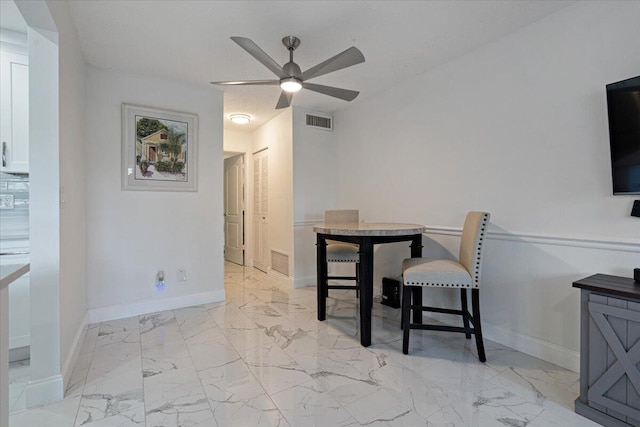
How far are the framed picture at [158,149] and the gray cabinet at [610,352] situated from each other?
3362 mm

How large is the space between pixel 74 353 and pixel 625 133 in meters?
3.71

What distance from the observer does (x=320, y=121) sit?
4.25m

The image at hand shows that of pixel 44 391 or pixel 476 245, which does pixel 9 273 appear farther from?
pixel 476 245

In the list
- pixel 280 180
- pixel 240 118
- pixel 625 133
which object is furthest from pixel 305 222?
pixel 625 133

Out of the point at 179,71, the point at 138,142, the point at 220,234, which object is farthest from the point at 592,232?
the point at 138,142

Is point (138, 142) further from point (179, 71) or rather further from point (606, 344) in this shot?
point (606, 344)

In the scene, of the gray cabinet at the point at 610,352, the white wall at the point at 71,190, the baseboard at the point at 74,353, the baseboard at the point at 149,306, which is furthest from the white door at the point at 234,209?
the gray cabinet at the point at 610,352

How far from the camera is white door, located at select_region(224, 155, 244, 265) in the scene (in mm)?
5594

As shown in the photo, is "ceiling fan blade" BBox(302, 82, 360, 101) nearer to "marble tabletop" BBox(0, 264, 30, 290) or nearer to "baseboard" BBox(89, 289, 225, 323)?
"marble tabletop" BBox(0, 264, 30, 290)

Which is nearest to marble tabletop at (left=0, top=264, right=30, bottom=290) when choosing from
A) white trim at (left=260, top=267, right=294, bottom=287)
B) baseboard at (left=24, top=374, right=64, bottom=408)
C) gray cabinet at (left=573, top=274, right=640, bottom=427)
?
baseboard at (left=24, top=374, right=64, bottom=408)

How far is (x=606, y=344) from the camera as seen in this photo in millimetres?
1494

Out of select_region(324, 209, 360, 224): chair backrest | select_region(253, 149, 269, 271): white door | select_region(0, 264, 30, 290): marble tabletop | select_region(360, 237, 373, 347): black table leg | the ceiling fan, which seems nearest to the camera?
select_region(0, 264, 30, 290): marble tabletop

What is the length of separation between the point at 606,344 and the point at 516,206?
3.50ft

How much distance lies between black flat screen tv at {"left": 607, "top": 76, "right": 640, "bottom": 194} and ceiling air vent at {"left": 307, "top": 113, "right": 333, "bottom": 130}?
3.00m
